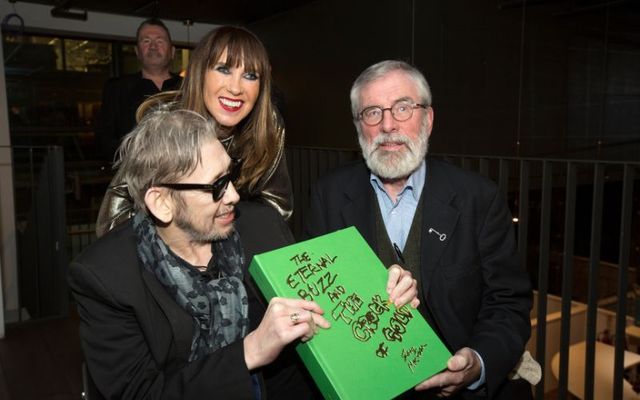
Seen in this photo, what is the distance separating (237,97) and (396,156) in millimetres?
606

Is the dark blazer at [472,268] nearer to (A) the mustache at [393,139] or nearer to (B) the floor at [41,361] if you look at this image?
(A) the mustache at [393,139]

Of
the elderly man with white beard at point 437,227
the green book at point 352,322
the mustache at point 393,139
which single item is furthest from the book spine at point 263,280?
the mustache at point 393,139

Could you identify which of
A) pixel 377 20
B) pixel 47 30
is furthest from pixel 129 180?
pixel 47 30

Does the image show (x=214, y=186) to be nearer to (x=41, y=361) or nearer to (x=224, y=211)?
(x=224, y=211)

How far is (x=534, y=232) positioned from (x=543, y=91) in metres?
1.90

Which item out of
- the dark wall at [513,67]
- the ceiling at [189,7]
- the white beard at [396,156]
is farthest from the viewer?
the ceiling at [189,7]

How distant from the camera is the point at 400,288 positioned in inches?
47.4

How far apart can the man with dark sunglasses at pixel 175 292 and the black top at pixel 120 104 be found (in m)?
1.53

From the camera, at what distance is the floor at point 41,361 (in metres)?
3.13

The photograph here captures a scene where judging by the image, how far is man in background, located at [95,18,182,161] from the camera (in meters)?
2.78

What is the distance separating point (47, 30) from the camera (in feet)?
22.1

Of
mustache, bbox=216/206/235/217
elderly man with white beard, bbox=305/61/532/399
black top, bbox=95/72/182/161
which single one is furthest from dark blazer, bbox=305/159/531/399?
black top, bbox=95/72/182/161

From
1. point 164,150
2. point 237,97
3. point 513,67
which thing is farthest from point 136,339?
point 513,67

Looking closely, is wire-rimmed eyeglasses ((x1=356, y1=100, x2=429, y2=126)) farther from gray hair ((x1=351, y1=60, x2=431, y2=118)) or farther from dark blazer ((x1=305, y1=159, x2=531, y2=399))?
dark blazer ((x1=305, y1=159, x2=531, y2=399))
